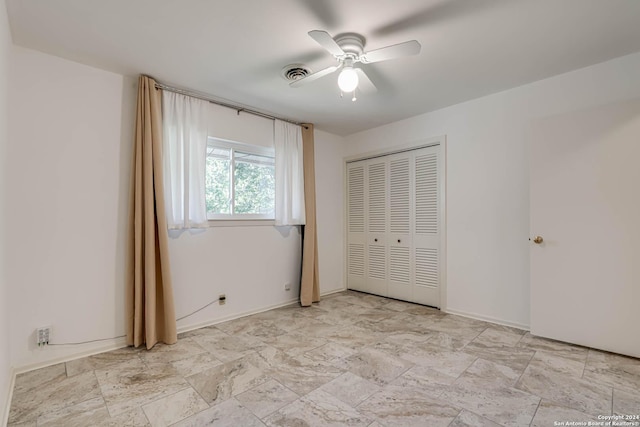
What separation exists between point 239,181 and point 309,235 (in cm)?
111

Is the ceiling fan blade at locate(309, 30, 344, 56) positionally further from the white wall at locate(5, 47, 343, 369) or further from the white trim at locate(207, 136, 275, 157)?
the white wall at locate(5, 47, 343, 369)

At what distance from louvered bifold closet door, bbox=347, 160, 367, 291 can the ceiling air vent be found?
209 centimetres

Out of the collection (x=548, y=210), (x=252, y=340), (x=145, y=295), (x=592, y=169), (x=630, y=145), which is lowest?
(x=252, y=340)

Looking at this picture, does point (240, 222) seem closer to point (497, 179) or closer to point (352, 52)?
point (352, 52)

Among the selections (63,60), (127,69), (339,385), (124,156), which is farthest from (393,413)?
(63,60)

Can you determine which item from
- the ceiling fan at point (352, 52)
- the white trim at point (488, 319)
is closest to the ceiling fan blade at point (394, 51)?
the ceiling fan at point (352, 52)

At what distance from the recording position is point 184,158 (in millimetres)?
2951

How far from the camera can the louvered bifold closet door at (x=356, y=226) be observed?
4.56 m

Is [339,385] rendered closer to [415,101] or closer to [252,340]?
[252,340]

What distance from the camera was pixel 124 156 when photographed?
2686 mm

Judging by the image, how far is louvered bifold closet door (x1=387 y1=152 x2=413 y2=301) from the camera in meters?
4.00

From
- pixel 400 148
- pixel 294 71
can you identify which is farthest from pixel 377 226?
pixel 294 71

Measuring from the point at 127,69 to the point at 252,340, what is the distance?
2.62 m

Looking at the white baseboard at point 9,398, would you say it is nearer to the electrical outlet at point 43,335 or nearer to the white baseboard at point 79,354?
the white baseboard at point 79,354
